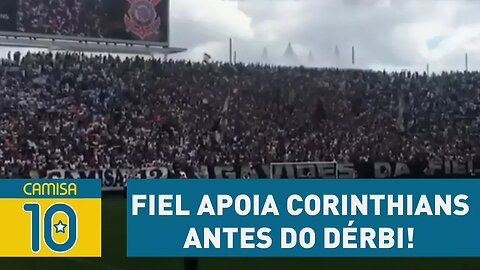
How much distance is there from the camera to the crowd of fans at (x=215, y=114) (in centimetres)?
1423

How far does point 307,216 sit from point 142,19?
10798mm

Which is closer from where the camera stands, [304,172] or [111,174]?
[111,174]

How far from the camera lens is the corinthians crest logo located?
1568cm

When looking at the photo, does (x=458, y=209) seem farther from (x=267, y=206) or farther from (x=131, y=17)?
(x=131, y=17)

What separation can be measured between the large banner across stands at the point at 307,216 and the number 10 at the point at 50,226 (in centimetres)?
50

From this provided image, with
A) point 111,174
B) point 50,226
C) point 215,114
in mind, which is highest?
point 215,114

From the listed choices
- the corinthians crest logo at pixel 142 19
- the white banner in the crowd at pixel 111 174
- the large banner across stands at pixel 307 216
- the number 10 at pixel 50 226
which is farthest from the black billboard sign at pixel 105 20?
the large banner across stands at pixel 307 216

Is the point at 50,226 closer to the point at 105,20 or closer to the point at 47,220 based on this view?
the point at 47,220

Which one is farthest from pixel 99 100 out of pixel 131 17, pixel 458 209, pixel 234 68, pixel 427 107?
pixel 458 209

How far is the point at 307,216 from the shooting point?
19.6 feet

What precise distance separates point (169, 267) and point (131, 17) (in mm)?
10553

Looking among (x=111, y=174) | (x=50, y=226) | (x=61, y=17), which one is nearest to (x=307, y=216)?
(x=50, y=226)

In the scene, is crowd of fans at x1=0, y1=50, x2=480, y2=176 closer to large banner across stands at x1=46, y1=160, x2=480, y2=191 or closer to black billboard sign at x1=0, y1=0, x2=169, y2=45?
large banner across stands at x1=46, y1=160, x2=480, y2=191

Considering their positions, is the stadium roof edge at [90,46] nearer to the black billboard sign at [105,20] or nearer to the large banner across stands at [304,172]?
the black billboard sign at [105,20]
